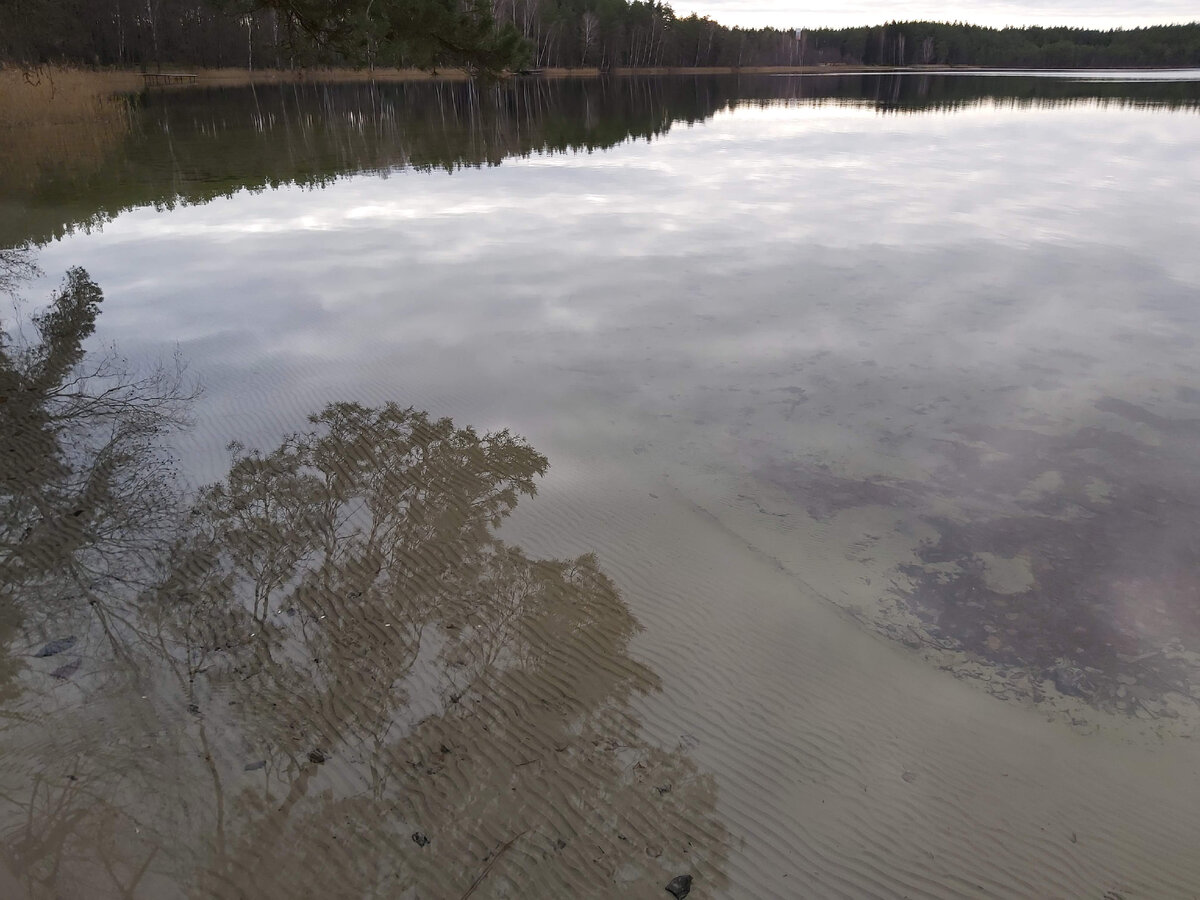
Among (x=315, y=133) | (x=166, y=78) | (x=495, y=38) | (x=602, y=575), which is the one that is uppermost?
(x=166, y=78)

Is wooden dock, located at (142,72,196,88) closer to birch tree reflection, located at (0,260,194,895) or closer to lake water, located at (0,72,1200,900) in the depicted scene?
lake water, located at (0,72,1200,900)

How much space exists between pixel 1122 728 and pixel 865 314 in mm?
7716

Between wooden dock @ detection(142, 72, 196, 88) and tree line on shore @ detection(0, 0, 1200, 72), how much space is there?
215cm

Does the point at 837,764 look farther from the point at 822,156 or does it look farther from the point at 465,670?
the point at 822,156

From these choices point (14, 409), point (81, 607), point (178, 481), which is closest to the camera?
point (81, 607)

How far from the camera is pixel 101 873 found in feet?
11.2

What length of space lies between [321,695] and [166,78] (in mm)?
77720

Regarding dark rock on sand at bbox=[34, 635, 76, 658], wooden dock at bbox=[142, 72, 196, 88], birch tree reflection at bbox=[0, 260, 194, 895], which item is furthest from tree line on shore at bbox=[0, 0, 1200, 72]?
dark rock on sand at bbox=[34, 635, 76, 658]

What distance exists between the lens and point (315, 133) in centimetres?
3438

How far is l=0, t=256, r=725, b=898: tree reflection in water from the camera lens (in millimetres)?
3580

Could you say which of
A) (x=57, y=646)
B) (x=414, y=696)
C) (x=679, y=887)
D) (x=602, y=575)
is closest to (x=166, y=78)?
(x=57, y=646)

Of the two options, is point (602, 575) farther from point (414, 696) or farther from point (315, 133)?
point (315, 133)

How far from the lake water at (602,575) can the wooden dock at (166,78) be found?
6352 centimetres

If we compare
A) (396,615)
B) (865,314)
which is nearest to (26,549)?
(396,615)
